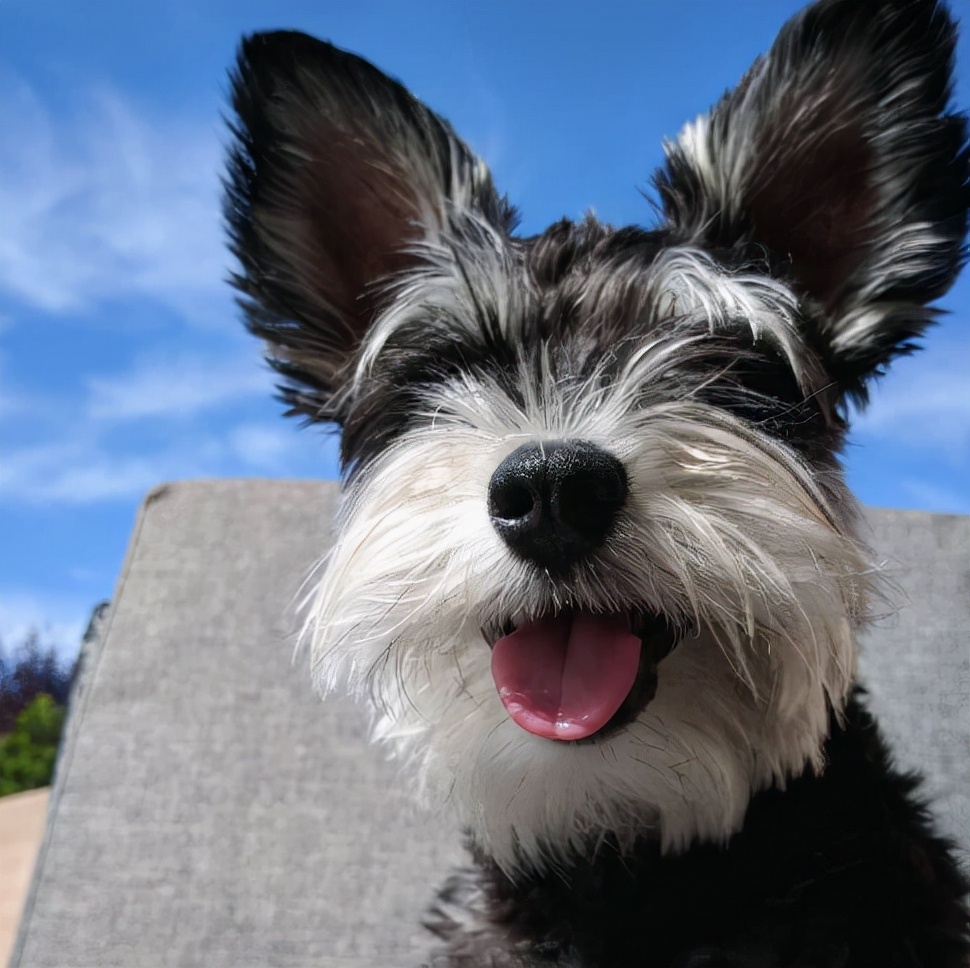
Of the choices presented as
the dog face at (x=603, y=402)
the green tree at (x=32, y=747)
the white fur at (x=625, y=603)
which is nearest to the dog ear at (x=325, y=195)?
the dog face at (x=603, y=402)

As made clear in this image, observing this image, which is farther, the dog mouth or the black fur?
the black fur

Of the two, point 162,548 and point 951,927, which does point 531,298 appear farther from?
point 162,548

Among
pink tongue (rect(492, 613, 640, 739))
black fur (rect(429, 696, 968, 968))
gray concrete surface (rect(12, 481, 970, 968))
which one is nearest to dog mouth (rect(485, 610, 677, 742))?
pink tongue (rect(492, 613, 640, 739))

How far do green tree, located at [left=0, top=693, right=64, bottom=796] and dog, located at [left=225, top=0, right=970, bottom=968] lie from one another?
162cm

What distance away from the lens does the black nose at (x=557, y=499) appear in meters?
1.49

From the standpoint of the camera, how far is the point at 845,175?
6.98 ft

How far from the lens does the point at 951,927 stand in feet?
6.01

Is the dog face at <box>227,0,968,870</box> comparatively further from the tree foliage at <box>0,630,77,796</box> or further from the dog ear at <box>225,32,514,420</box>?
the tree foliage at <box>0,630,77,796</box>

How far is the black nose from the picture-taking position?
4.87 ft

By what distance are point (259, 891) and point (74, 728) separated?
0.80m

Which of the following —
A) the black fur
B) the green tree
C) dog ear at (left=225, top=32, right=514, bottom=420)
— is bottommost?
the black fur

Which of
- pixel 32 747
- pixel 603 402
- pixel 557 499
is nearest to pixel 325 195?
pixel 603 402

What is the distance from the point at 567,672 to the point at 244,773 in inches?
66.9

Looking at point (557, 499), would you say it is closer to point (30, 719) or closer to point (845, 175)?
point (845, 175)
